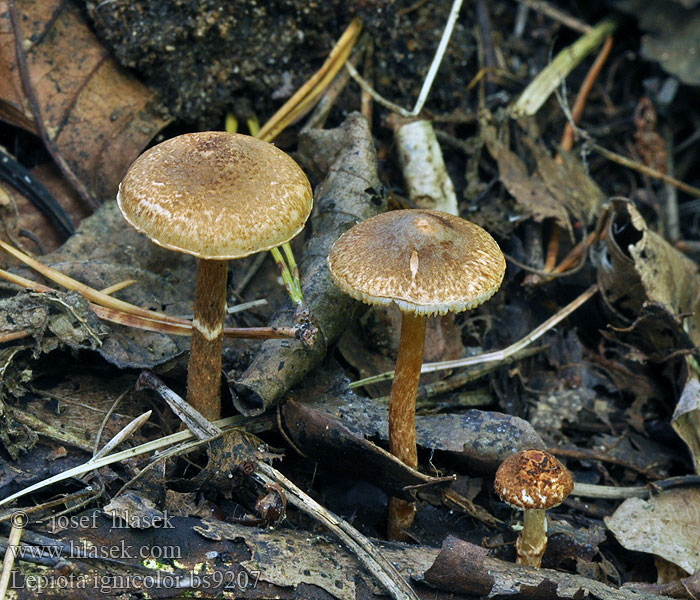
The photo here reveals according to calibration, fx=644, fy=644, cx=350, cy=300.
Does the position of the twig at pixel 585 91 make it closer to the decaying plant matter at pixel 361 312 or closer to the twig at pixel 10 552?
the decaying plant matter at pixel 361 312

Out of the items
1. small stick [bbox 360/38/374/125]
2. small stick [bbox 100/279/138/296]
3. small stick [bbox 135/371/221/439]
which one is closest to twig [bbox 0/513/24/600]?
small stick [bbox 135/371/221/439]

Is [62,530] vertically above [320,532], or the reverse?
[62,530]

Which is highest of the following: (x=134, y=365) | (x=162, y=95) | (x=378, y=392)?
(x=162, y=95)

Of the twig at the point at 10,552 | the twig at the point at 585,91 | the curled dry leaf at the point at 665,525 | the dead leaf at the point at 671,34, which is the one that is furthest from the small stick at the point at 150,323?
the dead leaf at the point at 671,34

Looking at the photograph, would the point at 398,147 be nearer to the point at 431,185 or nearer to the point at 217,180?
the point at 431,185

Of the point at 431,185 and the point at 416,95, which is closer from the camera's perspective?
Answer: the point at 431,185

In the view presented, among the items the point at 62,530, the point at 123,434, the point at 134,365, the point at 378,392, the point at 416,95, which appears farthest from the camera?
the point at 416,95

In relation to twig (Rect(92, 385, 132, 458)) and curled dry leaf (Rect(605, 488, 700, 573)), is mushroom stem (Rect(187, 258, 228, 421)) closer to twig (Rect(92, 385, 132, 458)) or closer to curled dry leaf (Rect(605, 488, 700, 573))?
twig (Rect(92, 385, 132, 458))

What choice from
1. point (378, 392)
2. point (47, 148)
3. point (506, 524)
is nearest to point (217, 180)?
point (378, 392)
